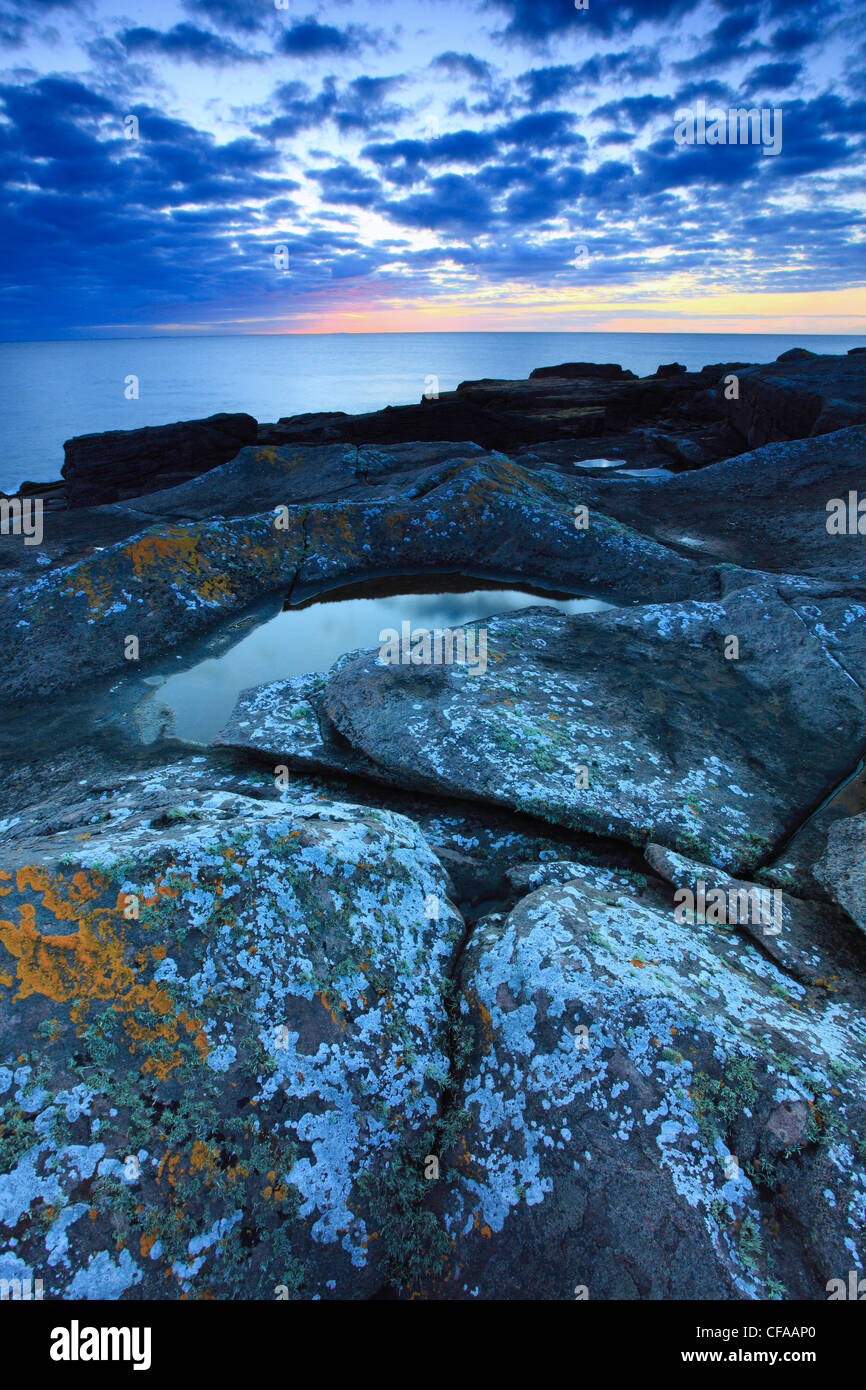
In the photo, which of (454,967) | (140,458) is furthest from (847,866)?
(140,458)

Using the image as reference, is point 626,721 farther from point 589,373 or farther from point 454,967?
point 589,373

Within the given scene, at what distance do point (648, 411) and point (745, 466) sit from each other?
813 inches

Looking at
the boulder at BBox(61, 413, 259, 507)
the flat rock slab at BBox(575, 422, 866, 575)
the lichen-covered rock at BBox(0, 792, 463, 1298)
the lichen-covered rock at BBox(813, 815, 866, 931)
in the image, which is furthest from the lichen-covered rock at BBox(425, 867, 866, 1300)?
the boulder at BBox(61, 413, 259, 507)

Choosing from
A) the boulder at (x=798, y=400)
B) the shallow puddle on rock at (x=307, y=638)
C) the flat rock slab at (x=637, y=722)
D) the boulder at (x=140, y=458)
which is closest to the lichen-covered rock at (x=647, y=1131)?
the flat rock slab at (x=637, y=722)

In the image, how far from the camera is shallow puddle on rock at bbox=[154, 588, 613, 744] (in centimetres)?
770

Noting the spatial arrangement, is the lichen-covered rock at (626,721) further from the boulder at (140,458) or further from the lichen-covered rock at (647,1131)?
the boulder at (140,458)

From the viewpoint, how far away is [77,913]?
11.2 ft

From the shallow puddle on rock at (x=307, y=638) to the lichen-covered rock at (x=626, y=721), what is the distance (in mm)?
1018

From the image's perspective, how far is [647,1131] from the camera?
3.06 metres

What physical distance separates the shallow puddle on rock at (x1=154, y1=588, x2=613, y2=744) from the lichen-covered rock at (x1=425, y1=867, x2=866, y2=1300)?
188 inches

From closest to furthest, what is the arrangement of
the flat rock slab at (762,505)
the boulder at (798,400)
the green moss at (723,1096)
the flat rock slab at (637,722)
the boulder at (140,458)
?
the green moss at (723,1096), the flat rock slab at (637,722), the flat rock slab at (762,505), the boulder at (798,400), the boulder at (140,458)

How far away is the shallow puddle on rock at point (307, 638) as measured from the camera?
25.3 feet

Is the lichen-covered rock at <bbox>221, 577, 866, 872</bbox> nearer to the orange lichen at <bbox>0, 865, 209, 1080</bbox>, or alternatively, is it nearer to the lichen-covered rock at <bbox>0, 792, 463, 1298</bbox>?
the lichen-covered rock at <bbox>0, 792, 463, 1298</bbox>

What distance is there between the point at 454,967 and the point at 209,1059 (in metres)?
1.53
